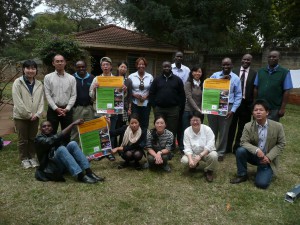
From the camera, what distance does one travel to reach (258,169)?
436 centimetres

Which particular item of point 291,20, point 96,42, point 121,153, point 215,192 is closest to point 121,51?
point 96,42

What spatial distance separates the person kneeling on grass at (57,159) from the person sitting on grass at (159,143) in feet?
2.97

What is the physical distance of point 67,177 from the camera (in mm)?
4453

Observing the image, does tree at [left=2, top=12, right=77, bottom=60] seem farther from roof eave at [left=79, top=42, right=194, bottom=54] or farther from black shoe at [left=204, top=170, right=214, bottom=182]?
black shoe at [left=204, top=170, right=214, bottom=182]

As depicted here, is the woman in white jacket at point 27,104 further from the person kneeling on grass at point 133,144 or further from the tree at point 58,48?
the tree at point 58,48

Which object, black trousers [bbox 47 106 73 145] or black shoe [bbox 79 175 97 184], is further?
black trousers [bbox 47 106 73 145]

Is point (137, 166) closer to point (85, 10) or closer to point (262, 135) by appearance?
point (262, 135)

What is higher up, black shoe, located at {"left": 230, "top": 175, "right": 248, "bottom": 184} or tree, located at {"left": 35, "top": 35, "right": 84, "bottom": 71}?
tree, located at {"left": 35, "top": 35, "right": 84, "bottom": 71}

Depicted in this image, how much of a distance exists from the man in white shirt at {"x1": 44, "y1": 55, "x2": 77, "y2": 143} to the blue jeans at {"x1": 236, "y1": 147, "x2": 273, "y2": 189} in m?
2.71

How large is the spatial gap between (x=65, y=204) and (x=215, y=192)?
199 centimetres

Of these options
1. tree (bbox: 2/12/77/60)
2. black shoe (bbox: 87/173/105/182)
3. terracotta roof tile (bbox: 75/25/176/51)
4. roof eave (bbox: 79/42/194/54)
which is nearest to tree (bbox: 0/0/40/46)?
tree (bbox: 2/12/77/60)

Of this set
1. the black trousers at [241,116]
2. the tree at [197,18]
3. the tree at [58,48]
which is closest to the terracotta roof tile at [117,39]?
the tree at [197,18]

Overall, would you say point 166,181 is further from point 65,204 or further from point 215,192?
point 65,204

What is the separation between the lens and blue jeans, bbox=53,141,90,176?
13.6 feet
